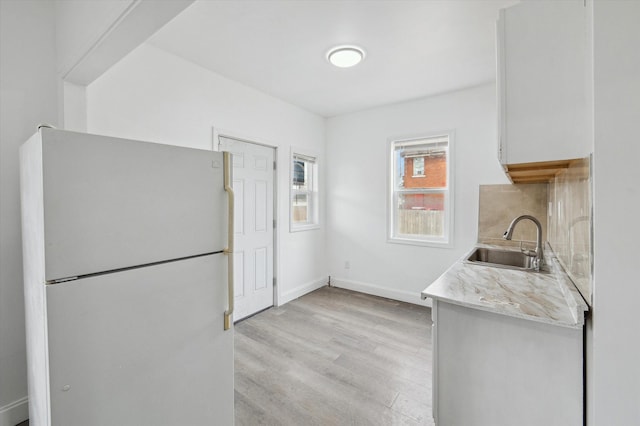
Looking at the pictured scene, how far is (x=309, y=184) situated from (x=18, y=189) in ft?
10.1

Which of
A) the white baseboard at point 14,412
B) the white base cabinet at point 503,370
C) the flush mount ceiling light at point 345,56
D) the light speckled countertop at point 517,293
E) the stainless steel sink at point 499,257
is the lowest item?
the white baseboard at point 14,412

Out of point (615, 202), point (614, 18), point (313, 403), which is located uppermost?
point (614, 18)

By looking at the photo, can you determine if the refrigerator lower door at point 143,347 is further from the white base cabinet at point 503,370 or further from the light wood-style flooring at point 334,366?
the white base cabinet at point 503,370

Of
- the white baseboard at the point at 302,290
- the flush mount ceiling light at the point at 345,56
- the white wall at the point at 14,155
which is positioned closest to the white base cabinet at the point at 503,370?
the flush mount ceiling light at the point at 345,56

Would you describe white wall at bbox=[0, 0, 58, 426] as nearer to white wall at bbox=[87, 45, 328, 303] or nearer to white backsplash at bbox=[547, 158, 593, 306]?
white wall at bbox=[87, 45, 328, 303]

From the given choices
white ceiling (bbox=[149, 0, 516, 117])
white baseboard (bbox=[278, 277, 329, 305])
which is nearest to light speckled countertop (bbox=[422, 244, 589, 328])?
white ceiling (bbox=[149, 0, 516, 117])

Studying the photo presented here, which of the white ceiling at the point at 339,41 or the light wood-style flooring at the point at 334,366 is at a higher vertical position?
the white ceiling at the point at 339,41

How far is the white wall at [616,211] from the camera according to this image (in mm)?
799

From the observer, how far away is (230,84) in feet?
9.57

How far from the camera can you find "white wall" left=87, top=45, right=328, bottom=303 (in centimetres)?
209

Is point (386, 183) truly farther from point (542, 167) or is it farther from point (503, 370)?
point (503, 370)

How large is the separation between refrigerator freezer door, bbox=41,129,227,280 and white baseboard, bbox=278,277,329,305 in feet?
7.62

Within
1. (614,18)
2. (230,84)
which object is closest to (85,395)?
(614,18)

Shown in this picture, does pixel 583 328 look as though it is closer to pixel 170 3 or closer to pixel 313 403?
pixel 313 403
